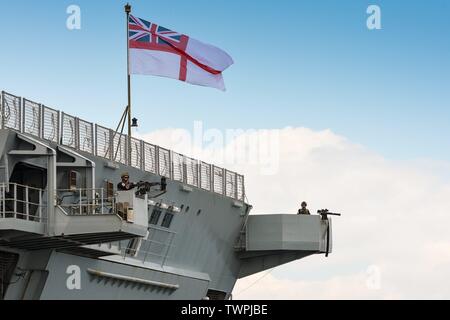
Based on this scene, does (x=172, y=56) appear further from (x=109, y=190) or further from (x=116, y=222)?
(x=116, y=222)

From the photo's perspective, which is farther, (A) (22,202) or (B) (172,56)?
(B) (172,56)

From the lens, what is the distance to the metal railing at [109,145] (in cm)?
3923

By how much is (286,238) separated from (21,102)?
1788 cm

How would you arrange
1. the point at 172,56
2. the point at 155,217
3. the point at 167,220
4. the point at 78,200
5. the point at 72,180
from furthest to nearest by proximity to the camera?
the point at 172,56
the point at 167,220
the point at 155,217
the point at 78,200
the point at 72,180

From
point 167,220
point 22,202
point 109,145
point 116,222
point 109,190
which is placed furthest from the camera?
point 167,220

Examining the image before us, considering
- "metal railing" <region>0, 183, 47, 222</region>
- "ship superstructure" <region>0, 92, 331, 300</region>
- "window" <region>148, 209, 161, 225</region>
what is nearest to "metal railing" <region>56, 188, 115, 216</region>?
"ship superstructure" <region>0, 92, 331, 300</region>

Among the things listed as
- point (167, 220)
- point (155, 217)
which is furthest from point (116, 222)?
point (167, 220)

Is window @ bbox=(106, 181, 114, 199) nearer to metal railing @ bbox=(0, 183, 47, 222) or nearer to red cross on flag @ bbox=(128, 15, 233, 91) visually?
metal railing @ bbox=(0, 183, 47, 222)

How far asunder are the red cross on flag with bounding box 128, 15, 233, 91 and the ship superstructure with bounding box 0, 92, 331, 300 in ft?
10.8

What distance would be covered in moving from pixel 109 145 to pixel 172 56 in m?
6.86

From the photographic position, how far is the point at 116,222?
122 ft

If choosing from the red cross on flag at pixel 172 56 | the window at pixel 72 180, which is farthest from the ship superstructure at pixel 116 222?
the red cross on flag at pixel 172 56

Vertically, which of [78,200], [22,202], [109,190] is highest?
[109,190]

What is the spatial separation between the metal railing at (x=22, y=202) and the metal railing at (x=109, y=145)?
6.22 feet
